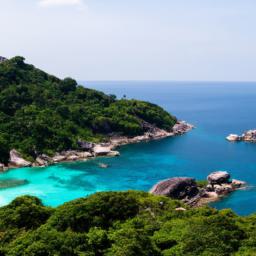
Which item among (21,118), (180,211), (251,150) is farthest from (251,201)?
(21,118)

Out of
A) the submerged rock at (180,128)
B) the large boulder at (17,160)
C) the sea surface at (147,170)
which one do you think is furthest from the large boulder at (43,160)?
the submerged rock at (180,128)

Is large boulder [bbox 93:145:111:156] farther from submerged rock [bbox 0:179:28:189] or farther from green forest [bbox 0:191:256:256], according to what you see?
green forest [bbox 0:191:256:256]

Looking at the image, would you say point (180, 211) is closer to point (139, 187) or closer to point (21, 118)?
point (139, 187)

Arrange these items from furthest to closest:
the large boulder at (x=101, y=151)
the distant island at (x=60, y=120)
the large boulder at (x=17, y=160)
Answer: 1. the large boulder at (x=101, y=151)
2. the distant island at (x=60, y=120)
3. the large boulder at (x=17, y=160)

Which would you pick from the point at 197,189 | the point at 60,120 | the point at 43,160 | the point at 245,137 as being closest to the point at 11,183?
the point at 43,160

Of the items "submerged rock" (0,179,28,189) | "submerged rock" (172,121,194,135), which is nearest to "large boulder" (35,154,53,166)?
"submerged rock" (0,179,28,189)

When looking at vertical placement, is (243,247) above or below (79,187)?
above

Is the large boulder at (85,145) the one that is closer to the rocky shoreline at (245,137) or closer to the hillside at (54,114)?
the hillside at (54,114)
